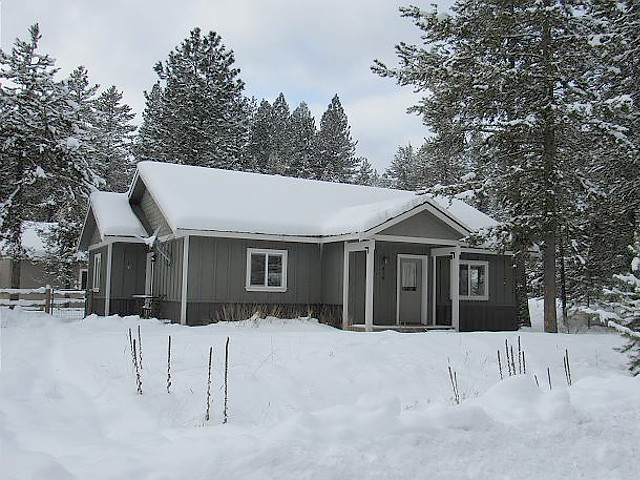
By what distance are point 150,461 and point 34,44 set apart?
24343 mm

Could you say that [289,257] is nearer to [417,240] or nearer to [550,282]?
[417,240]

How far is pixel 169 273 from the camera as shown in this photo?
18.2 meters

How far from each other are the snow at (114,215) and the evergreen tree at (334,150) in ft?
81.0

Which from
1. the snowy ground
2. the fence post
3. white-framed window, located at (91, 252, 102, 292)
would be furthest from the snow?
the snowy ground

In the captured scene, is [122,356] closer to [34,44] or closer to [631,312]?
[631,312]

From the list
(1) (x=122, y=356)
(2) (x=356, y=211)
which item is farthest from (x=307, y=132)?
(1) (x=122, y=356)

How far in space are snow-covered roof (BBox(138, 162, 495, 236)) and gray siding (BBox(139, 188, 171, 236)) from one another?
2.99ft

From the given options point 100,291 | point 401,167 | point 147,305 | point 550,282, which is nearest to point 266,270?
point 147,305

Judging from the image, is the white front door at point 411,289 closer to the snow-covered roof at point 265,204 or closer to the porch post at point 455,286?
the porch post at point 455,286

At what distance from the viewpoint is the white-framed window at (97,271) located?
21.8 m

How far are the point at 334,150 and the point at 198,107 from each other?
44.4 ft

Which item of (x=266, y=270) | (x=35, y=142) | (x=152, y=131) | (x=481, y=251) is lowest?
(x=266, y=270)

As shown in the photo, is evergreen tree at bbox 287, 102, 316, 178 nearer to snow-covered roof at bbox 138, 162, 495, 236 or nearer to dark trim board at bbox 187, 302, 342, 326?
snow-covered roof at bbox 138, 162, 495, 236

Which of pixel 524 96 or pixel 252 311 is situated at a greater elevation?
pixel 524 96
